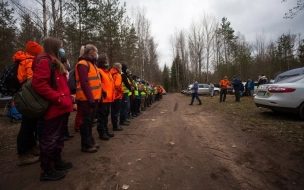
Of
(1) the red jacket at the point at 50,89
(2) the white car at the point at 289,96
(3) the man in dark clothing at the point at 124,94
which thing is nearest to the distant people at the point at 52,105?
(1) the red jacket at the point at 50,89

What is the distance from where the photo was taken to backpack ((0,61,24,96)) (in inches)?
115

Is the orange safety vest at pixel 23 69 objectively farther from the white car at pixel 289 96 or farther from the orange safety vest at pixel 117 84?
the white car at pixel 289 96

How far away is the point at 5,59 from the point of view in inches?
704

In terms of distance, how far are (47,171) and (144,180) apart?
138 cm

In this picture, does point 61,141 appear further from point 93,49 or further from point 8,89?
point 93,49

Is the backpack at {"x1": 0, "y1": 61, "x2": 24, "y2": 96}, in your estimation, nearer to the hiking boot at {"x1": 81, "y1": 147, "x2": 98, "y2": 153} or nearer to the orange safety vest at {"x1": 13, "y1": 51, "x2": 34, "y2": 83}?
the orange safety vest at {"x1": 13, "y1": 51, "x2": 34, "y2": 83}

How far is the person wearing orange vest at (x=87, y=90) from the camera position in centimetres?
308

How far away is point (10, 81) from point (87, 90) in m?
1.30

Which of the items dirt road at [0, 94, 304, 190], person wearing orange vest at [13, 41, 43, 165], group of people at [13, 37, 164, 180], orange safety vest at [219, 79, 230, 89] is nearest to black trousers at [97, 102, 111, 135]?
group of people at [13, 37, 164, 180]

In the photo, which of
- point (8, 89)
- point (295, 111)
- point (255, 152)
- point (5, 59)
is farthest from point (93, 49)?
point (5, 59)

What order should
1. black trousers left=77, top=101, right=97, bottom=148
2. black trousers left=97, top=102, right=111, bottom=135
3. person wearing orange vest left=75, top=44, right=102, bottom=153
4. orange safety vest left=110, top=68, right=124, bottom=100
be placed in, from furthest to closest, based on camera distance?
orange safety vest left=110, top=68, right=124, bottom=100
black trousers left=97, top=102, right=111, bottom=135
black trousers left=77, top=101, right=97, bottom=148
person wearing orange vest left=75, top=44, right=102, bottom=153

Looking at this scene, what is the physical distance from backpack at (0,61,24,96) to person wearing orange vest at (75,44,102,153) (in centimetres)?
99

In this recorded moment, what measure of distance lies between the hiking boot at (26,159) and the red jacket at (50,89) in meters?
1.11

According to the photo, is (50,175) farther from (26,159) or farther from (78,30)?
(78,30)
